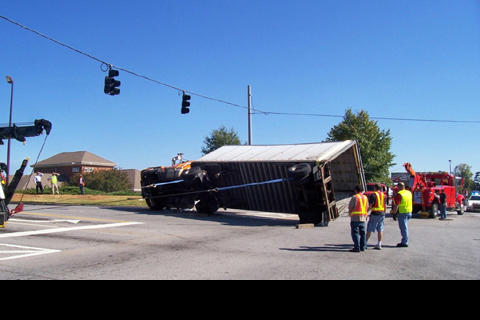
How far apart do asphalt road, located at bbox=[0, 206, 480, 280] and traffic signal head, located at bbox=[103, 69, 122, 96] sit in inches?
209

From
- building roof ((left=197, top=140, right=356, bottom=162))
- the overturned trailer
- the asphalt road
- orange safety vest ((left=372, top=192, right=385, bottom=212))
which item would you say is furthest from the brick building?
orange safety vest ((left=372, top=192, right=385, bottom=212))

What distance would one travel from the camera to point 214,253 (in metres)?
8.59

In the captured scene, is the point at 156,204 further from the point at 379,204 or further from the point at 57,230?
the point at 379,204

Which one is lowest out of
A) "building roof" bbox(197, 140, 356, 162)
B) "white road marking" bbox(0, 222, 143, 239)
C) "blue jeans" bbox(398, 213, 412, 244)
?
"white road marking" bbox(0, 222, 143, 239)

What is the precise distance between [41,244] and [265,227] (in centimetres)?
697

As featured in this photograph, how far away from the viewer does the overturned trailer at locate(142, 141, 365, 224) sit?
1404 cm

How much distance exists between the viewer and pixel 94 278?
252 inches

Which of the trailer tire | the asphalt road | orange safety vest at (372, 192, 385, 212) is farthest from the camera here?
the trailer tire

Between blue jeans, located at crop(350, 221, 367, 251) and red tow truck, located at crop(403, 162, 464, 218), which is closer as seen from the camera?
blue jeans, located at crop(350, 221, 367, 251)

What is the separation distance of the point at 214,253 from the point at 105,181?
33.4m

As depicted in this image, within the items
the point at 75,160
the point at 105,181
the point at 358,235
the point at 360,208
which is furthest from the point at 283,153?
the point at 75,160

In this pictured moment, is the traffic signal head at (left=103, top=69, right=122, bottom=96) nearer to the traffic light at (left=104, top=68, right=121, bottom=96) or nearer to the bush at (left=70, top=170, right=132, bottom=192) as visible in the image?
the traffic light at (left=104, top=68, right=121, bottom=96)

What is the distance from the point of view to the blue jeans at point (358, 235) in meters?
8.88
